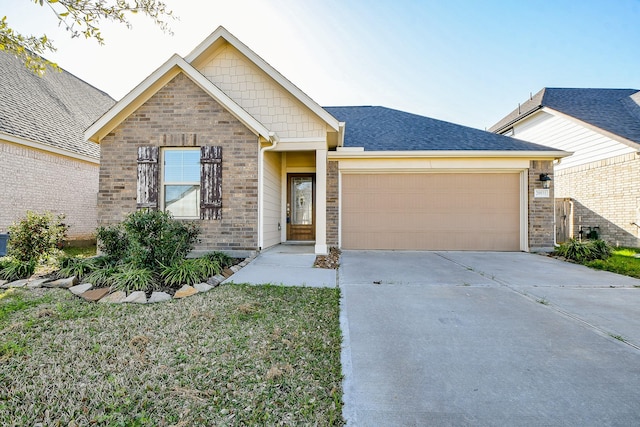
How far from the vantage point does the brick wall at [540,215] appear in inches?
337

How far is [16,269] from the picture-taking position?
516 centimetres

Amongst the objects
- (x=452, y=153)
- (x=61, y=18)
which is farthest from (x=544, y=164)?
(x=61, y=18)

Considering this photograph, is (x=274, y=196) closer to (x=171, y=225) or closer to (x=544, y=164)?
(x=171, y=225)

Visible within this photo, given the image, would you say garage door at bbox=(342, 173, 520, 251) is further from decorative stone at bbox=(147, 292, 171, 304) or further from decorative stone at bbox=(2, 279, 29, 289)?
decorative stone at bbox=(2, 279, 29, 289)

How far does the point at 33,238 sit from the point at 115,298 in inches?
127

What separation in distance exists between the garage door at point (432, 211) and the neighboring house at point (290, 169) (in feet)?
0.10

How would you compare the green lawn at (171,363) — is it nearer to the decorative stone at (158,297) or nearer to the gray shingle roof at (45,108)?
the decorative stone at (158,297)

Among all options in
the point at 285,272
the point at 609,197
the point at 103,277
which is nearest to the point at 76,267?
the point at 103,277

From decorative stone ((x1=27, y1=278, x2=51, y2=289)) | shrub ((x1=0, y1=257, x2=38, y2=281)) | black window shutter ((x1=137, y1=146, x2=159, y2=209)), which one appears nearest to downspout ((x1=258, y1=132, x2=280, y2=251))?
black window shutter ((x1=137, y1=146, x2=159, y2=209))

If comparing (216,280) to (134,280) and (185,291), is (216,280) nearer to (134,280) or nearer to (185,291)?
(185,291)

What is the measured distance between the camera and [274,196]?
8.64 meters

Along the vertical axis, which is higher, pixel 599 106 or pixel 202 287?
pixel 599 106

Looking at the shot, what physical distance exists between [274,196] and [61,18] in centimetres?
549

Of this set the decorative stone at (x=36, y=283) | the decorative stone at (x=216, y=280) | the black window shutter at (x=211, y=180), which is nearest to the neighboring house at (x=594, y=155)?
the black window shutter at (x=211, y=180)
